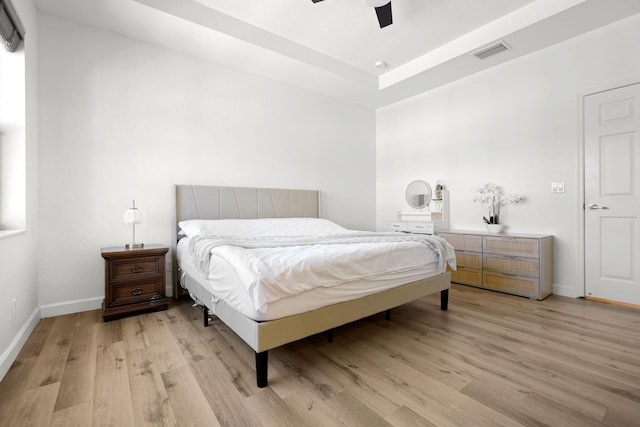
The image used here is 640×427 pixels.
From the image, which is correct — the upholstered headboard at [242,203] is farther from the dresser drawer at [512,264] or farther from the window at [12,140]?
the dresser drawer at [512,264]

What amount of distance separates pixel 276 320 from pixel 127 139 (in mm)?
2617

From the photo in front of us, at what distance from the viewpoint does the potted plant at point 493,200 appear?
11.9ft

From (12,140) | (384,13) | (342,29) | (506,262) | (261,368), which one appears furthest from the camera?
(506,262)

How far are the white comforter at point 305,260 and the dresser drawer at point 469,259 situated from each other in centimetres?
107

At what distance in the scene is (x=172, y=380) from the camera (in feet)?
5.41

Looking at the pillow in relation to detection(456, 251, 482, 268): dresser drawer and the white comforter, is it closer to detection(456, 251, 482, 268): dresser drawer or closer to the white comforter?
the white comforter

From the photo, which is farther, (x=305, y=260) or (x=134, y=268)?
(x=134, y=268)

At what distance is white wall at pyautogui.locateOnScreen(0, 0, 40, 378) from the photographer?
1777 millimetres

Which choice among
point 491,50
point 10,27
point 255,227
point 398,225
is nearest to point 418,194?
point 398,225

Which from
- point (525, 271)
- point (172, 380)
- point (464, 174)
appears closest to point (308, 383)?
point (172, 380)

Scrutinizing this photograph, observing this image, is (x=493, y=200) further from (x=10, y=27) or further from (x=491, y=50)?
(x=10, y=27)

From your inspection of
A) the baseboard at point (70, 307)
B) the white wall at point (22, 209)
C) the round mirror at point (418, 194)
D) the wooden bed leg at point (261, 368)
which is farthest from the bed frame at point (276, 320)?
the round mirror at point (418, 194)

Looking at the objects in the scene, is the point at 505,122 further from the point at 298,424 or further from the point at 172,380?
the point at 172,380

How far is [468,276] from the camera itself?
3691 millimetres
